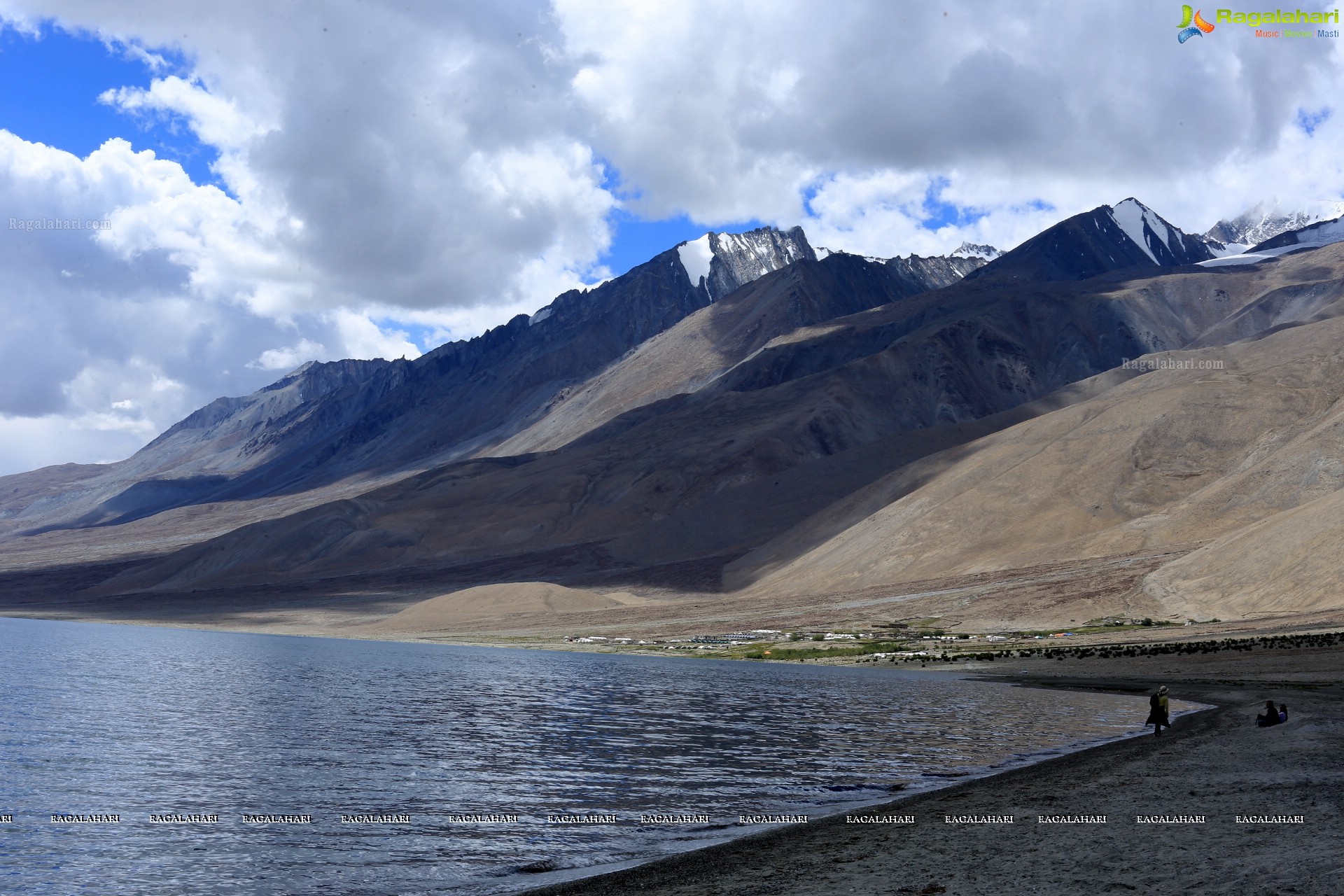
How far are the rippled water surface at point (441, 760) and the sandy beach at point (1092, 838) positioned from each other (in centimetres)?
229

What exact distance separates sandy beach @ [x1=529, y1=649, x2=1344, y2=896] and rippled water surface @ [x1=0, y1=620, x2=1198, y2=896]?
2.29 meters

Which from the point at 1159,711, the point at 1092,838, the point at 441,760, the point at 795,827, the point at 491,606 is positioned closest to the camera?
the point at 1092,838

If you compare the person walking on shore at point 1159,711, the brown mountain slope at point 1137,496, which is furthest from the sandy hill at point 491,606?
the person walking on shore at point 1159,711

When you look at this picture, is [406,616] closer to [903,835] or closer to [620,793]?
[620,793]

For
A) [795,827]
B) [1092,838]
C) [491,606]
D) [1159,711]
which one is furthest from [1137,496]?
[1092,838]

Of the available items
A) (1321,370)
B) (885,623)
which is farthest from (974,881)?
(1321,370)

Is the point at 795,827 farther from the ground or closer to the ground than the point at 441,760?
farther from the ground

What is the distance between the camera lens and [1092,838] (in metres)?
17.7

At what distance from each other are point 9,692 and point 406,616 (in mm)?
83552

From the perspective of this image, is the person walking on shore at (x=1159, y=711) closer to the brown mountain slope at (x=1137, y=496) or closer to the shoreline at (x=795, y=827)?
the shoreline at (x=795, y=827)

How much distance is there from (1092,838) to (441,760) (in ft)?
64.5

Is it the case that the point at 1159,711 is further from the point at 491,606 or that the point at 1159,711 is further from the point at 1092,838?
the point at 491,606

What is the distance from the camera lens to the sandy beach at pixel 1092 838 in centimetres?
1490

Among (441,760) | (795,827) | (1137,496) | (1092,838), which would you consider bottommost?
(441,760)
